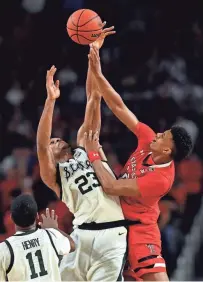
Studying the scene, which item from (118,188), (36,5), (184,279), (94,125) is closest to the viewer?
(118,188)

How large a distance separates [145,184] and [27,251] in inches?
49.4

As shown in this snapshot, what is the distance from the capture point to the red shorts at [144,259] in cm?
620

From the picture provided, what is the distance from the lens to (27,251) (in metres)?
5.43

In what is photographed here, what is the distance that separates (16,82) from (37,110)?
2.69 feet

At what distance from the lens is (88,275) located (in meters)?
6.11

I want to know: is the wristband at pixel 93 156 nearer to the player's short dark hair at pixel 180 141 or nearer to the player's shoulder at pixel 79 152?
the player's shoulder at pixel 79 152

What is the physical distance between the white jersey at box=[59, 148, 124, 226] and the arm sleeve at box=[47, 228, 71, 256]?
53 centimetres

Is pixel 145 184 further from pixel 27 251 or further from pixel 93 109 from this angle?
pixel 27 251

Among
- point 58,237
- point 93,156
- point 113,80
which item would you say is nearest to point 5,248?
point 58,237

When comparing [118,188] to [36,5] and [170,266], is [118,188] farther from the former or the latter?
[36,5]

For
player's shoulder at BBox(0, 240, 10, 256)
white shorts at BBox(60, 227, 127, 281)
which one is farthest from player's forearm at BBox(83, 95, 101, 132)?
player's shoulder at BBox(0, 240, 10, 256)

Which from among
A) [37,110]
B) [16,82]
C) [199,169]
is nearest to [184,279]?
[199,169]

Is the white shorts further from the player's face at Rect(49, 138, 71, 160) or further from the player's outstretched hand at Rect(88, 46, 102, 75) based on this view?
the player's outstretched hand at Rect(88, 46, 102, 75)

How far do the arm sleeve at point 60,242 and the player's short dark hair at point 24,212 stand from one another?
0.23 metres
